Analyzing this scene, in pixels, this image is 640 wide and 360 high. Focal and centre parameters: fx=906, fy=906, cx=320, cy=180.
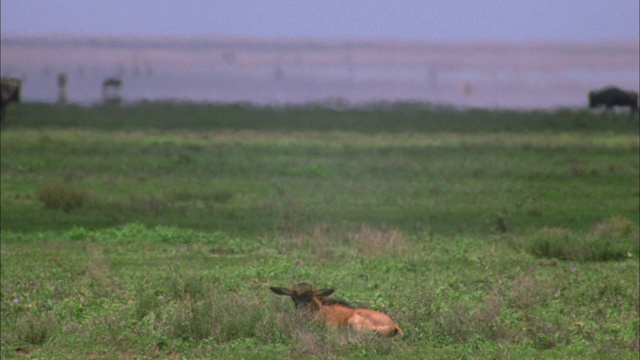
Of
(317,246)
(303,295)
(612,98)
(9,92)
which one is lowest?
(317,246)

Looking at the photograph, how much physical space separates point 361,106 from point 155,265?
136ft

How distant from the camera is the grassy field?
310 inches

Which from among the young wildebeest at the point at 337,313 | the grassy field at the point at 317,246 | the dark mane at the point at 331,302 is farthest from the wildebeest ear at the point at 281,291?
the dark mane at the point at 331,302

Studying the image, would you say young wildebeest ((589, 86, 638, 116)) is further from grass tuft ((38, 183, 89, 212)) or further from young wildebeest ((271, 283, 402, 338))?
young wildebeest ((271, 283, 402, 338))

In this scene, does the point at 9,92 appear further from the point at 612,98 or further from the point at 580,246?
the point at 580,246

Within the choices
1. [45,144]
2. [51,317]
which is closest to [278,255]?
[51,317]

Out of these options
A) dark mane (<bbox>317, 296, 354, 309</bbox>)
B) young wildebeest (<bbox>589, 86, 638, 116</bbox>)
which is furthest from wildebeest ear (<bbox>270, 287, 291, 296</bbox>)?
young wildebeest (<bbox>589, 86, 638, 116</bbox>)

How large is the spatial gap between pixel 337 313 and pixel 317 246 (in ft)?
12.9

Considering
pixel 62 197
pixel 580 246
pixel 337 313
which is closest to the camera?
pixel 337 313

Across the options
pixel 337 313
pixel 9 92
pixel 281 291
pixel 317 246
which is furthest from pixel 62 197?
pixel 9 92

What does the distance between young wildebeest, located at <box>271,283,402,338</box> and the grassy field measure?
0.18 m

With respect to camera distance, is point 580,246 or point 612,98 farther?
point 612,98

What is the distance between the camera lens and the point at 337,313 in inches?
314

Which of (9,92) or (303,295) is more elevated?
(9,92)
